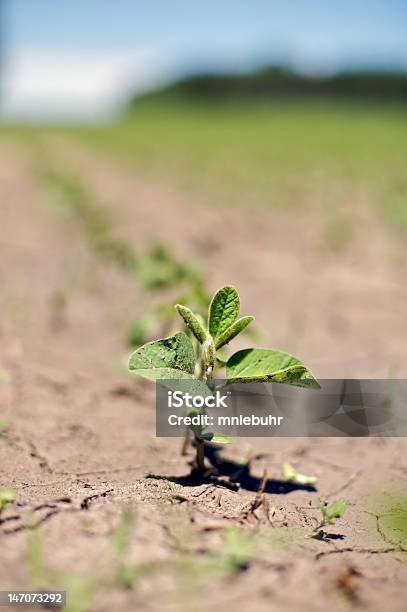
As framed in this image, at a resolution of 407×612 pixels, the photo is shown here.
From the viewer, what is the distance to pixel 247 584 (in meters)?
1.18

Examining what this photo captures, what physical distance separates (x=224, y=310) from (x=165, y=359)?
9.6 inches

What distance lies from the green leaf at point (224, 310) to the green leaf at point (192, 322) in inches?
1.7

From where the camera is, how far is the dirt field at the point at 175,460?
3.92ft

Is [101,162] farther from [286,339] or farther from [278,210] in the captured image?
[286,339]

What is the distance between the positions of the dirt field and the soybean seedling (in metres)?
0.28

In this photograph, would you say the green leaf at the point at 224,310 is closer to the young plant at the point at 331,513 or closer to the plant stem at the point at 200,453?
the plant stem at the point at 200,453

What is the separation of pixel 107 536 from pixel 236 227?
15.4 feet

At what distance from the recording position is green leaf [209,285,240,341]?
1806mm

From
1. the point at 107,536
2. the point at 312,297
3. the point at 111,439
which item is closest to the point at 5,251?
the point at 312,297

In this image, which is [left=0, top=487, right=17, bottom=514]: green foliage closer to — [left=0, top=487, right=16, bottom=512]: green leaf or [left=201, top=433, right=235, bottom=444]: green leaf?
[left=0, top=487, right=16, bottom=512]: green leaf

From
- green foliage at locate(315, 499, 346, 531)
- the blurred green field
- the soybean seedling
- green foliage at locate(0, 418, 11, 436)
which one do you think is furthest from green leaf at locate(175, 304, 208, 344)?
the blurred green field

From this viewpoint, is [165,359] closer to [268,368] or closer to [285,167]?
[268,368]

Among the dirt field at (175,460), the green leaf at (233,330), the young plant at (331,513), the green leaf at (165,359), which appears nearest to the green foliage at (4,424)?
the dirt field at (175,460)
